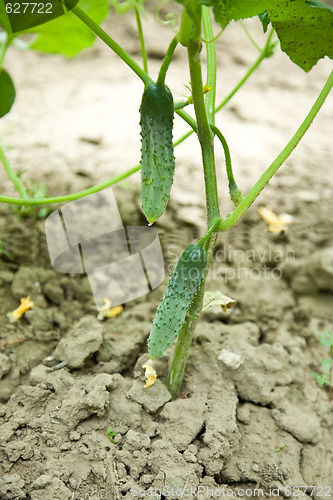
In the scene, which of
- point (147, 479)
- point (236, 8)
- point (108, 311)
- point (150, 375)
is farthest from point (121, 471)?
point (236, 8)

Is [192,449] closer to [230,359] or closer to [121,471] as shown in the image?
[121,471]

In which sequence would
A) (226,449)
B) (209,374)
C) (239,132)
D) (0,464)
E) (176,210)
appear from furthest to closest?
(239,132), (176,210), (209,374), (226,449), (0,464)

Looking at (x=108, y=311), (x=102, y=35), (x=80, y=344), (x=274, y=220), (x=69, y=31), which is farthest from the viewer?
(x=274, y=220)

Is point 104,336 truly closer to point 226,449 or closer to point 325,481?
point 226,449

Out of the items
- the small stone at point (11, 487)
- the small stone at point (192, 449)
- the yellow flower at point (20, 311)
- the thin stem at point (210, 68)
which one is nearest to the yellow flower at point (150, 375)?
the small stone at point (192, 449)

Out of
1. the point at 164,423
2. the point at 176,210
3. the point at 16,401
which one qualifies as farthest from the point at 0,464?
the point at 176,210

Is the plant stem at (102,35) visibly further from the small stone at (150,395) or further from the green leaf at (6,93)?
the small stone at (150,395)
